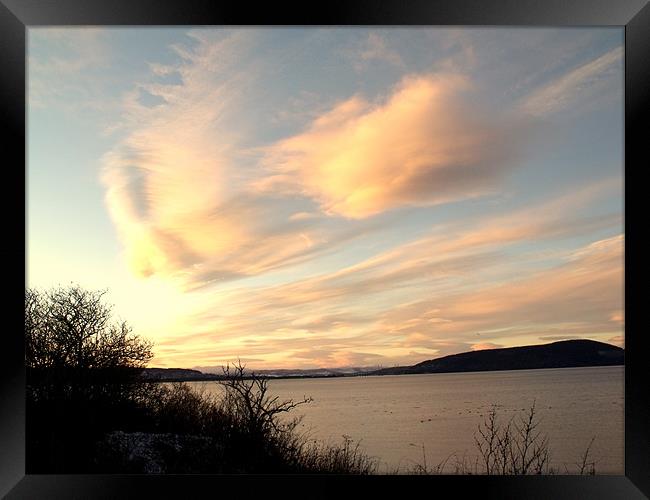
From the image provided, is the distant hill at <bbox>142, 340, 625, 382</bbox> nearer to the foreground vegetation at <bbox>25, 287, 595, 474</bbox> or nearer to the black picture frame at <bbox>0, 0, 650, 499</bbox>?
the foreground vegetation at <bbox>25, 287, 595, 474</bbox>

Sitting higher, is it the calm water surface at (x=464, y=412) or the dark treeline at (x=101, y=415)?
the dark treeline at (x=101, y=415)

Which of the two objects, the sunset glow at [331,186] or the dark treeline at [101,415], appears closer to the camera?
the dark treeline at [101,415]

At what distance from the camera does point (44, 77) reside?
5.00 m

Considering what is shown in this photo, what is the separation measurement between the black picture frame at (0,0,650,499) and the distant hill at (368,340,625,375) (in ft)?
43.1

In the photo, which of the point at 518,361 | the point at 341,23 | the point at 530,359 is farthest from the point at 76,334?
the point at 530,359

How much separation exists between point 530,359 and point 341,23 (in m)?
16.8

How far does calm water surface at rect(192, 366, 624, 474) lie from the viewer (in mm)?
15492

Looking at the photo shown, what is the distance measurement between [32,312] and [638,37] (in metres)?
4.79

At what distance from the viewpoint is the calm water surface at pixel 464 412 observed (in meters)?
15.5

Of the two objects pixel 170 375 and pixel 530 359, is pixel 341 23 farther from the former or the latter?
pixel 530 359

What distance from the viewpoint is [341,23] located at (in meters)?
1.83

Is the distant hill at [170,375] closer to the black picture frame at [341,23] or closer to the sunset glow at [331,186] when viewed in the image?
the sunset glow at [331,186]

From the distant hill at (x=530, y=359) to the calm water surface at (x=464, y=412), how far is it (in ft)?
0.96

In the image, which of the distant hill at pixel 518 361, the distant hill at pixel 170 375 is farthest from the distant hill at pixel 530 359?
the distant hill at pixel 170 375
